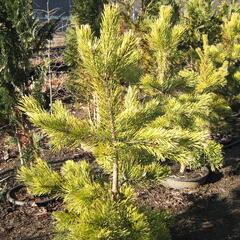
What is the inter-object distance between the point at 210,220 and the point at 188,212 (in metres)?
0.36

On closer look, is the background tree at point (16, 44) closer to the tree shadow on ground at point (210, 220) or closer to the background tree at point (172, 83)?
the background tree at point (172, 83)

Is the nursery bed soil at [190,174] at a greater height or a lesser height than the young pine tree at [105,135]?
lesser

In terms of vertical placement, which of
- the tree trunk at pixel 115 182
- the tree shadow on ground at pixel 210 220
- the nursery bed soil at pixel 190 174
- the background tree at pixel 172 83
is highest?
the background tree at pixel 172 83

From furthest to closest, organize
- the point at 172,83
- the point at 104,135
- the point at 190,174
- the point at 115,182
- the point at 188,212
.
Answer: the point at 190,174, the point at 188,212, the point at 172,83, the point at 115,182, the point at 104,135

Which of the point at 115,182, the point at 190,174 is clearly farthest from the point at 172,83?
the point at 190,174

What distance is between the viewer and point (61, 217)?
1913mm

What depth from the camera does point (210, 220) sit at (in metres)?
4.11

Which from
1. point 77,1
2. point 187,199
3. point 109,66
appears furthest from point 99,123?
point 77,1

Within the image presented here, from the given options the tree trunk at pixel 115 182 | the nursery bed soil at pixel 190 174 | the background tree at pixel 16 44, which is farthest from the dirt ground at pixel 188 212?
the tree trunk at pixel 115 182

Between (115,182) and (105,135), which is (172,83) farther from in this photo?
(105,135)

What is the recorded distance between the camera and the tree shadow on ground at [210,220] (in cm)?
378

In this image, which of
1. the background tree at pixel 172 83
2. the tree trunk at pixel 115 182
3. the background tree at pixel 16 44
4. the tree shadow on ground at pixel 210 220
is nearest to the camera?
the tree trunk at pixel 115 182

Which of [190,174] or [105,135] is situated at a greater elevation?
[105,135]

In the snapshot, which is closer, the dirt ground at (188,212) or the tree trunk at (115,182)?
the tree trunk at (115,182)
